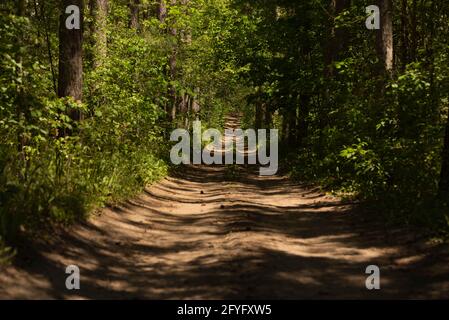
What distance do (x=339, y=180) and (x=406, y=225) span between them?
5.88 meters

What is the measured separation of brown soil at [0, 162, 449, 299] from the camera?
6.73m

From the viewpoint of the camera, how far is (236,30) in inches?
1114

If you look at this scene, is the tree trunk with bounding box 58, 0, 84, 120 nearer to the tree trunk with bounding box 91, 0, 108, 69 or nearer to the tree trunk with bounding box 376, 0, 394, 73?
the tree trunk with bounding box 91, 0, 108, 69

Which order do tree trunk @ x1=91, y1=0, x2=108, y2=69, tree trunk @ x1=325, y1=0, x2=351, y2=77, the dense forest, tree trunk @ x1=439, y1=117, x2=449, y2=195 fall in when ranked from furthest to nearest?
tree trunk @ x1=325, y1=0, x2=351, y2=77 → tree trunk @ x1=91, y1=0, x2=108, y2=69 → tree trunk @ x1=439, y1=117, x2=449, y2=195 → the dense forest

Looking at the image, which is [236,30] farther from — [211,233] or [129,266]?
[129,266]

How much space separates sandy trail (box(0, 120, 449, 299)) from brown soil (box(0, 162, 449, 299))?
15 mm

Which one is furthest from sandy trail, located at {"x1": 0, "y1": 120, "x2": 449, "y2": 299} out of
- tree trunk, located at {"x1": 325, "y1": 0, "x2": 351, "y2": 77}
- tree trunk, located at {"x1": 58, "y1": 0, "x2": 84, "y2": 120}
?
tree trunk, located at {"x1": 325, "y1": 0, "x2": 351, "y2": 77}

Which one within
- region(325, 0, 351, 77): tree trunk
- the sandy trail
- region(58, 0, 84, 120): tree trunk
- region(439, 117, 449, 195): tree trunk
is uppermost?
region(325, 0, 351, 77): tree trunk

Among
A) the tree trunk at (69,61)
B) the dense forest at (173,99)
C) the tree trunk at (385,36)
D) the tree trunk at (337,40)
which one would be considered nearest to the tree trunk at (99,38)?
the dense forest at (173,99)

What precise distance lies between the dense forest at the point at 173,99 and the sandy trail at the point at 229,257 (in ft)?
1.84

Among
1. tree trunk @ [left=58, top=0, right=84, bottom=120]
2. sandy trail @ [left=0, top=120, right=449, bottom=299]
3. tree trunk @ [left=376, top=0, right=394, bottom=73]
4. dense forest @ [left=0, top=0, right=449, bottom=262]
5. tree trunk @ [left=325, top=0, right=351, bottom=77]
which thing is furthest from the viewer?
tree trunk @ [left=325, top=0, right=351, bottom=77]

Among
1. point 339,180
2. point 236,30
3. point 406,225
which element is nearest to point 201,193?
point 339,180

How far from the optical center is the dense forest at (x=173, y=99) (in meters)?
9.50
